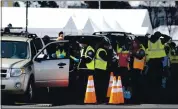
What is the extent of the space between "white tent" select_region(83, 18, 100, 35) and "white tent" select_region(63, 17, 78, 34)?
2.49 ft

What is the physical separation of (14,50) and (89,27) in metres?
23.4

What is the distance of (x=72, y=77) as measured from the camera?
46.2ft

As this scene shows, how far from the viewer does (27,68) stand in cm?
1199

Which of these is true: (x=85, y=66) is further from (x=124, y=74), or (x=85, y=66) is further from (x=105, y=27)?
(x=105, y=27)

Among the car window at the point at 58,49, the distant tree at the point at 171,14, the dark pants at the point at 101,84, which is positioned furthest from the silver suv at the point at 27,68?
the distant tree at the point at 171,14

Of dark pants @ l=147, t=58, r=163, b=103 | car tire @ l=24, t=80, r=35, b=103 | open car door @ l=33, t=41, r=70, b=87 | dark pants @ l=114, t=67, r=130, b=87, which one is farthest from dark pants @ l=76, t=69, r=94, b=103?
dark pants @ l=147, t=58, r=163, b=103

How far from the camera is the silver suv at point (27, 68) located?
11664 mm

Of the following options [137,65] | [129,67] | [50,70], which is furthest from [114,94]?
[129,67]

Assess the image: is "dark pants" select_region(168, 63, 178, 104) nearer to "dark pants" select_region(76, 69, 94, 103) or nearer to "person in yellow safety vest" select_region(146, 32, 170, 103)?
"person in yellow safety vest" select_region(146, 32, 170, 103)

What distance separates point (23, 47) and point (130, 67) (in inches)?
136

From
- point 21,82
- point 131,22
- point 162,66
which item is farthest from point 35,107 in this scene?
point 131,22

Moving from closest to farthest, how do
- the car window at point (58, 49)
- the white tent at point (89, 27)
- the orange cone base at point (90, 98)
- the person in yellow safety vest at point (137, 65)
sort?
the orange cone base at point (90, 98), the person in yellow safety vest at point (137, 65), the car window at point (58, 49), the white tent at point (89, 27)

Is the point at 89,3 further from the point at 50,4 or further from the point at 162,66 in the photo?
the point at 162,66

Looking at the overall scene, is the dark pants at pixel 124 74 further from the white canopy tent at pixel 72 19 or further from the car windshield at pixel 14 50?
the white canopy tent at pixel 72 19
